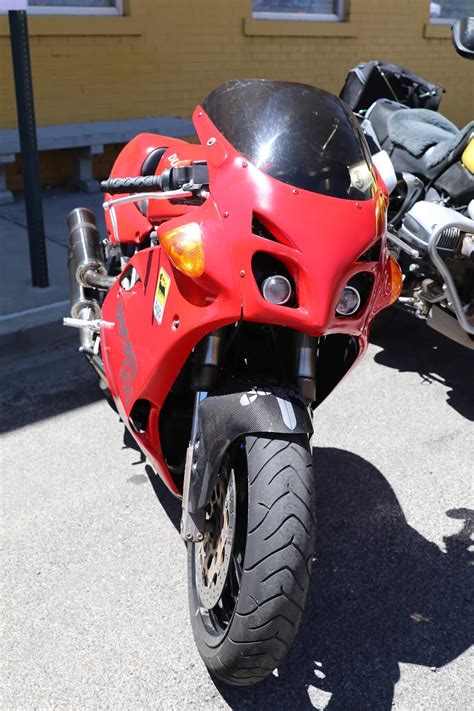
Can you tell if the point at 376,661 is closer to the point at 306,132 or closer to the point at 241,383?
the point at 241,383

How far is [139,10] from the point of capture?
768 cm

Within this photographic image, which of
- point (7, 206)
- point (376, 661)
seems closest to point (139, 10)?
point (7, 206)

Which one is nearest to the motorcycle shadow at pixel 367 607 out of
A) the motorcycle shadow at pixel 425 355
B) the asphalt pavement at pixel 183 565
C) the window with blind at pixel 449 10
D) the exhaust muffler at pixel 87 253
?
the asphalt pavement at pixel 183 565

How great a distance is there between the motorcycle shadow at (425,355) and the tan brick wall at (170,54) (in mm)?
3901

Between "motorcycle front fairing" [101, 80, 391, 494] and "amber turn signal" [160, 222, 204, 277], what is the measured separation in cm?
2

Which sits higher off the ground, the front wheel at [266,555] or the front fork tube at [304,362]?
the front fork tube at [304,362]

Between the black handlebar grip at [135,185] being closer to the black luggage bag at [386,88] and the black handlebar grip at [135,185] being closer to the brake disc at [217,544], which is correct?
the brake disc at [217,544]

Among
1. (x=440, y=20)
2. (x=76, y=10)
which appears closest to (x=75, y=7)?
(x=76, y=10)

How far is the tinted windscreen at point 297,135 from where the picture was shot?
7.50 feet

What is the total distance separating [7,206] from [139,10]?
7.62 feet

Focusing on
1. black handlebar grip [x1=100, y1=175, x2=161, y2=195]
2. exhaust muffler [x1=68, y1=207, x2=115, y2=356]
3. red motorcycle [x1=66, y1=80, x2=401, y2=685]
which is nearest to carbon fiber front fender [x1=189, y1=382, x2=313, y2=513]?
red motorcycle [x1=66, y1=80, x2=401, y2=685]

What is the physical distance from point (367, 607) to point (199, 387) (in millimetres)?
1006

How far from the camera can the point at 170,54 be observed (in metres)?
8.05

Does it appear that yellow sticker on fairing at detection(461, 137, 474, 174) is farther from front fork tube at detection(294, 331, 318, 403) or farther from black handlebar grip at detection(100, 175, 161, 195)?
front fork tube at detection(294, 331, 318, 403)
